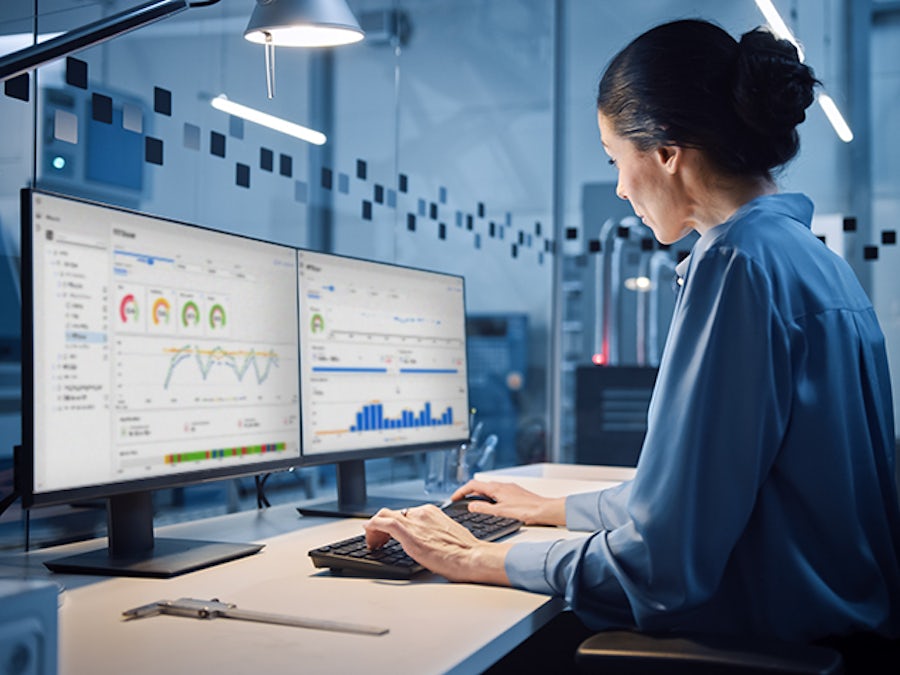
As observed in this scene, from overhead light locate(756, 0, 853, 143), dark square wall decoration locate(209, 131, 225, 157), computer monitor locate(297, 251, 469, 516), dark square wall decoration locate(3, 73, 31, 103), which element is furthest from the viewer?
overhead light locate(756, 0, 853, 143)

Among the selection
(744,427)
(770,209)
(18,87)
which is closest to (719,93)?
(770,209)

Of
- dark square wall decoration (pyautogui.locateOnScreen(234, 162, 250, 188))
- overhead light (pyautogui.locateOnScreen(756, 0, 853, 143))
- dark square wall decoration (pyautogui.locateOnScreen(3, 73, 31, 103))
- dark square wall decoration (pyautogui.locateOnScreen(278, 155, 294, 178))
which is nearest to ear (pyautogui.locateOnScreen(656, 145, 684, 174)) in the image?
dark square wall decoration (pyautogui.locateOnScreen(3, 73, 31, 103))

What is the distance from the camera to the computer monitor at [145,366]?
48.1 inches

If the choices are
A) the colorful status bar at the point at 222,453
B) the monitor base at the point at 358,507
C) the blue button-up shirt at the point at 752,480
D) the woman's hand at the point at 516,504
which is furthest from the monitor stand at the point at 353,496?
the blue button-up shirt at the point at 752,480

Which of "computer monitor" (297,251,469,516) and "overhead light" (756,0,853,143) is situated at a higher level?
"overhead light" (756,0,853,143)

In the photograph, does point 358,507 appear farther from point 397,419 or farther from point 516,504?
point 516,504

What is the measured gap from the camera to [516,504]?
1774 millimetres

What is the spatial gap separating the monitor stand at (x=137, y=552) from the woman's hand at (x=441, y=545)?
22 cm

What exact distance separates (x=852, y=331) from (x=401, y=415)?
3.23 feet

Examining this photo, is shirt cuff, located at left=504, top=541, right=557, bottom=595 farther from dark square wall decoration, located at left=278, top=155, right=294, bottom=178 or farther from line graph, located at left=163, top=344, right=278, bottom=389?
dark square wall decoration, located at left=278, top=155, right=294, bottom=178

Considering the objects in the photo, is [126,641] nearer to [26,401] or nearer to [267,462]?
[26,401]

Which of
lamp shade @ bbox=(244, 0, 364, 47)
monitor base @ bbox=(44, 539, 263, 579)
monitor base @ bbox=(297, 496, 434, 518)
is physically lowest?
monitor base @ bbox=(297, 496, 434, 518)

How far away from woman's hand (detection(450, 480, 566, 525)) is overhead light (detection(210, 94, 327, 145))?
1.11m

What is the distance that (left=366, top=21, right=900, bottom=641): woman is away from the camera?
109 cm
